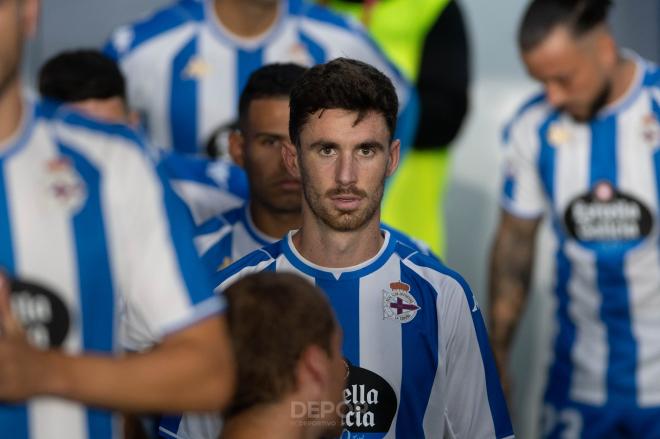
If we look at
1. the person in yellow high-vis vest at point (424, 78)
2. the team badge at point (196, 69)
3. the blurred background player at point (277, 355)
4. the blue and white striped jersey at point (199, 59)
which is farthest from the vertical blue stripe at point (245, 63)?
the blurred background player at point (277, 355)

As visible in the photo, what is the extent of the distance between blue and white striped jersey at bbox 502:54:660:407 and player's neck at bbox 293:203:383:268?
1.65m

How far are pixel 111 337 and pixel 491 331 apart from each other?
2.83 metres

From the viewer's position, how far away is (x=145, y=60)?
4.80m

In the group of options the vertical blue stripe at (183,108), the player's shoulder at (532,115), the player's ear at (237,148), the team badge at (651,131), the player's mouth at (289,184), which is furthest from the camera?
the vertical blue stripe at (183,108)

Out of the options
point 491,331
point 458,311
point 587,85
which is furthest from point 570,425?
point 458,311

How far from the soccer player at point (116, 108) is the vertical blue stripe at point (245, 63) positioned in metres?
0.47

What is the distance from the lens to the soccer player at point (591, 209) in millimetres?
4504

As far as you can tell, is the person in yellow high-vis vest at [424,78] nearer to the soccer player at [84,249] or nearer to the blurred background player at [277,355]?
the blurred background player at [277,355]

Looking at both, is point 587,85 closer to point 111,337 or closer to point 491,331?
point 491,331

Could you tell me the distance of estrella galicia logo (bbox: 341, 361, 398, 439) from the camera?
294 centimetres

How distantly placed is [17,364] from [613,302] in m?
3.11

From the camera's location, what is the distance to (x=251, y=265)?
308 centimetres

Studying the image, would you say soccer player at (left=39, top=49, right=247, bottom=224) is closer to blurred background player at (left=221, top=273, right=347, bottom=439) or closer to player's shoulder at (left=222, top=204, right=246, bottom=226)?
player's shoulder at (left=222, top=204, right=246, bottom=226)

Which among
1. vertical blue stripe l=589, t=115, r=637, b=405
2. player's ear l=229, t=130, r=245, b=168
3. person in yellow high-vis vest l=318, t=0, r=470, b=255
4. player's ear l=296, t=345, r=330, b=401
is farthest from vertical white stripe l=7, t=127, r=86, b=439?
person in yellow high-vis vest l=318, t=0, r=470, b=255
